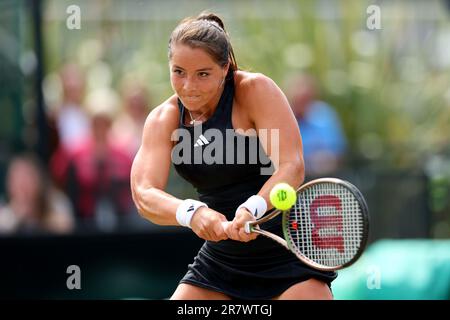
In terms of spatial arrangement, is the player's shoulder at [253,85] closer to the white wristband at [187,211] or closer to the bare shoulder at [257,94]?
the bare shoulder at [257,94]

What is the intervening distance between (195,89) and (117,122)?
459cm

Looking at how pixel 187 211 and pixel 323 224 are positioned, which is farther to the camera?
pixel 323 224

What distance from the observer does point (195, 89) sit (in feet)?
14.7

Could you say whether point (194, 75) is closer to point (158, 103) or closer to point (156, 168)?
point (156, 168)

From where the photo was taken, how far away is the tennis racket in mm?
4457

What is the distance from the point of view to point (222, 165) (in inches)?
178

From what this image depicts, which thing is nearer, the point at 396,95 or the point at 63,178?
the point at 63,178

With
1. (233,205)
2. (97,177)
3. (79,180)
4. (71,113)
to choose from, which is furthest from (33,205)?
(233,205)

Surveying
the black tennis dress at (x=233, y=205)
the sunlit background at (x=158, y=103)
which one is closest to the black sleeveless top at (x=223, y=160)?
the black tennis dress at (x=233, y=205)

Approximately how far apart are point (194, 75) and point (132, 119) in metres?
4.54
